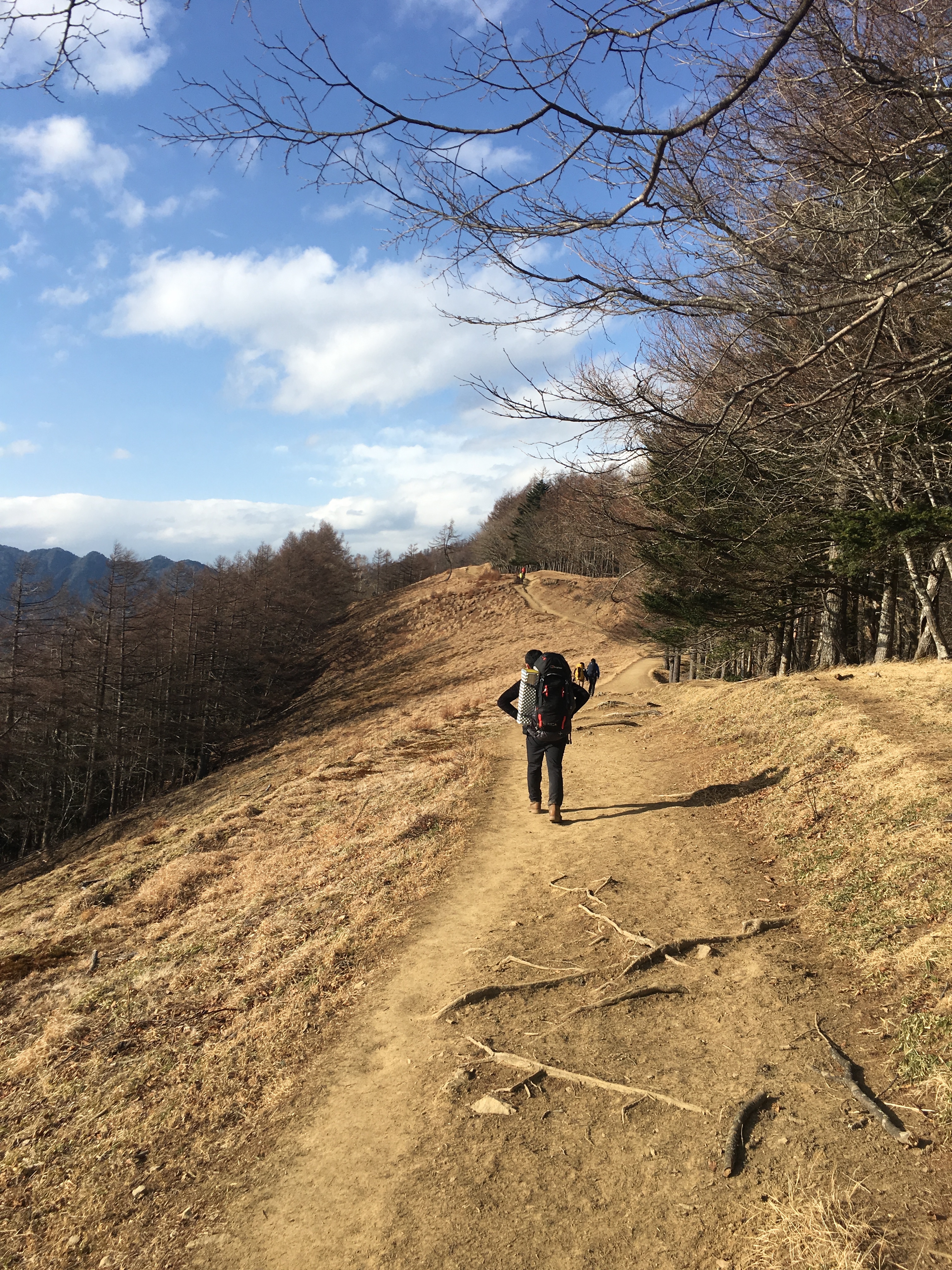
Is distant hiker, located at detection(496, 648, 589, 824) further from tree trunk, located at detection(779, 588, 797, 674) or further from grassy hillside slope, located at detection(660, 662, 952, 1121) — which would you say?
tree trunk, located at detection(779, 588, 797, 674)

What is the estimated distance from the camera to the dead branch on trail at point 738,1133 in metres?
3.22

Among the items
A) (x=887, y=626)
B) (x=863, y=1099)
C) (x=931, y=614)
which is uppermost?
(x=931, y=614)

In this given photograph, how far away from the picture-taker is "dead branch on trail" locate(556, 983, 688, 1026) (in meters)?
4.64

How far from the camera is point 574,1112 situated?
3725 mm

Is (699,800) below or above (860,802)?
below

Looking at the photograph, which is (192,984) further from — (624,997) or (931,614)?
(931,614)

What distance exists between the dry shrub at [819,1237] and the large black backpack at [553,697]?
5.55 metres

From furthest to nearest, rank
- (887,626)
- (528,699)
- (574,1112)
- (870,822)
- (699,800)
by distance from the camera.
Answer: (887,626) → (699,800) → (528,699) → (870,822) → (574,1112)

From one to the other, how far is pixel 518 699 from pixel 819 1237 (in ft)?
21.0

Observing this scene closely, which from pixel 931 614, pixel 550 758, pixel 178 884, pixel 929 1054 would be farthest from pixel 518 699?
pixel 931 614

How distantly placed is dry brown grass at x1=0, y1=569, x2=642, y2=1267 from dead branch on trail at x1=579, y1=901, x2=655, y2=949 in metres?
1.65

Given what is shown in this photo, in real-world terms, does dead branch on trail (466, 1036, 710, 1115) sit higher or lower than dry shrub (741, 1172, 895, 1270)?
lower

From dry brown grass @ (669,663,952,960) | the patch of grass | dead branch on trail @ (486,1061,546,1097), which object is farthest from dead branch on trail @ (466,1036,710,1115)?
dry brown grass @ (669,663,952,960)

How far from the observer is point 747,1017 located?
14.5 feet
